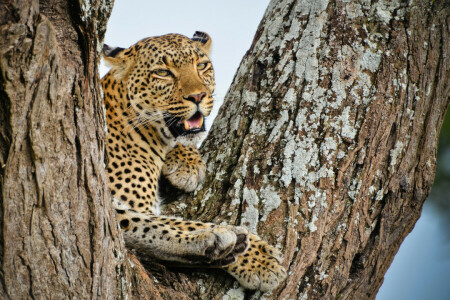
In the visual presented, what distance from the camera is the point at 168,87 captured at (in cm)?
579

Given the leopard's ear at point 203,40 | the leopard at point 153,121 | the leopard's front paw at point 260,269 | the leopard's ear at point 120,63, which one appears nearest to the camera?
the leopard's front paw at point 260,269

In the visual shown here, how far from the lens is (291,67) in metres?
4.84

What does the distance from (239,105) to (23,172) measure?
2.69m

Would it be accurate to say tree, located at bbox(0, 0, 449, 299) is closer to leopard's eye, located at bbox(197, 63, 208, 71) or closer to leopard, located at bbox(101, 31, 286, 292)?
leopard, located at bbox(101, 31, 286, 292)

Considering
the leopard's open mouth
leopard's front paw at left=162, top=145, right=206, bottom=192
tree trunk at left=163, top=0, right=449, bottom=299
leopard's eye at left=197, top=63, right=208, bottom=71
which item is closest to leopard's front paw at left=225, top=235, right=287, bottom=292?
tree trunk at left=163, top=0, right=449, bottom=299

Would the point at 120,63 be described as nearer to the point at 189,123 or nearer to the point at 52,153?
the point at 189,123

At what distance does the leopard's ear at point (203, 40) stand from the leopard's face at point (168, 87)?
1.33 ft

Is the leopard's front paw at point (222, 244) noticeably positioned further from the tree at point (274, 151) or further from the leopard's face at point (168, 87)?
the leopard's face at point (168, 87)

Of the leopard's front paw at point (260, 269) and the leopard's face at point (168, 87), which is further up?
the leopard's face at point (168, 87)

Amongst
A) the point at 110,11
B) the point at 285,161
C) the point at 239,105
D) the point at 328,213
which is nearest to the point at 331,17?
the point at 239,105

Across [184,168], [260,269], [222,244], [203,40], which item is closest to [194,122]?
[184,168]

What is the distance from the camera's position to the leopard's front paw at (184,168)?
5.05m

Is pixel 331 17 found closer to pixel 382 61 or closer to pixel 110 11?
pixel 382 61

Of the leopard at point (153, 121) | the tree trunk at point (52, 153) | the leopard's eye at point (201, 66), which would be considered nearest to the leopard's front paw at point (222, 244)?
the leopard at point (153, 121)
